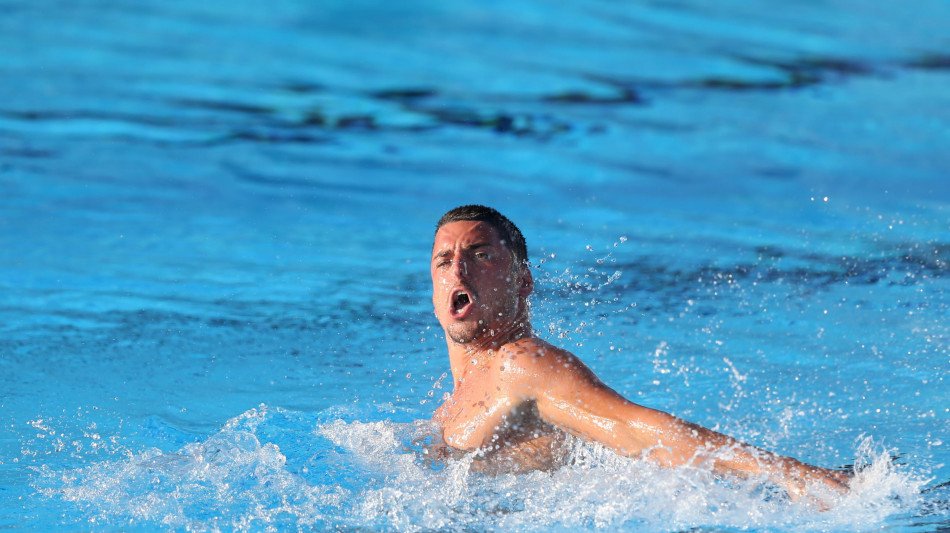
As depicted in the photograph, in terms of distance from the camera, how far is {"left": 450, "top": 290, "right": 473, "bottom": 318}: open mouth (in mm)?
3379

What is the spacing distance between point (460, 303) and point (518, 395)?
1.60 feet

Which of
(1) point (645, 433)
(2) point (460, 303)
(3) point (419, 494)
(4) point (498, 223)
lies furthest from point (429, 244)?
(1) point (645, 433)

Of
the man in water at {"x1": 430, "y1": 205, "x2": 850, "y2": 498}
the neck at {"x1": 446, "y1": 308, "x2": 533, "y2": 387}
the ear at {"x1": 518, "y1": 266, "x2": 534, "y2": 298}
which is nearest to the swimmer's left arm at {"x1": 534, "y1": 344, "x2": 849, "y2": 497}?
the man in water at {"x1": 430, "y1": 205, "x2": 850, "y2": 498}

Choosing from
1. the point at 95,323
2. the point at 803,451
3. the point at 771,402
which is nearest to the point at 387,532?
the point at 803,451

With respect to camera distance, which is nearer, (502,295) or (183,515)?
(183,515)

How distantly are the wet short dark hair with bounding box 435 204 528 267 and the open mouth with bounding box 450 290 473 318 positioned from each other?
0.23m

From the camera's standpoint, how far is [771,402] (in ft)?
14.1

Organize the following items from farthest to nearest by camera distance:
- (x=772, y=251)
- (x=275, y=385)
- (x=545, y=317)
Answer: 1. (x=772, y=251)
2. (x=545, y=317)
3. (x=275, y=385)

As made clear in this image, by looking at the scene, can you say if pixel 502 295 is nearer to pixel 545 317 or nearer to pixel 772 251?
pixel 545 317

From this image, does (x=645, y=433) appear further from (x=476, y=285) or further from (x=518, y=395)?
(x=476, y=285)

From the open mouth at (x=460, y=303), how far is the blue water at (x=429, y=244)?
1.51 feet

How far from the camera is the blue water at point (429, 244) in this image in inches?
130

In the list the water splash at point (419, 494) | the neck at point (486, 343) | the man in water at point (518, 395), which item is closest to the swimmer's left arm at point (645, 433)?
the man in water at point (518, 395)

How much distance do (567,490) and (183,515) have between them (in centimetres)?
117
